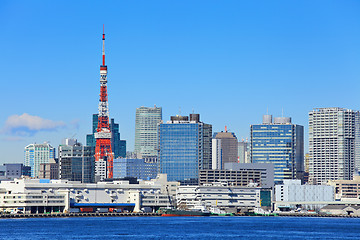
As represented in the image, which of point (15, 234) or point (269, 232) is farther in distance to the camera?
point (269, 232)

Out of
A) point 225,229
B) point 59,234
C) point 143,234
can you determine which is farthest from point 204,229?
point 59,234

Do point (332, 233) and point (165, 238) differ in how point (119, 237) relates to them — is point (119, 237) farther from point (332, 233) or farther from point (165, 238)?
point (332, 233)

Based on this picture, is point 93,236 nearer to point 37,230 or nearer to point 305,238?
point 37,230

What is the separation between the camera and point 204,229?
18562 centimetres

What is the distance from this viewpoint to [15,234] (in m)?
164

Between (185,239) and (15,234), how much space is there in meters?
32.9

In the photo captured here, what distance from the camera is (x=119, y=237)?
15838 centimetres

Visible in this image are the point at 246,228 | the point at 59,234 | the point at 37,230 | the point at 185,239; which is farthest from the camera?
the point at 246,228

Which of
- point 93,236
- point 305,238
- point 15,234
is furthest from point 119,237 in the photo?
point 305,238

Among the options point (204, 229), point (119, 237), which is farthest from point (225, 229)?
point (119, 237)

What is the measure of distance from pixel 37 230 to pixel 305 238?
54137 mm

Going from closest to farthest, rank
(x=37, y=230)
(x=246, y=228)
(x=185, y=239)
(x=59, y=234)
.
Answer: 1. (x=185, y=239)
2. (x=59, y=234)
3. (x=37, y=230)
4. (x=246, y=228)

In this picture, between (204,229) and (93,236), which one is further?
(204,229)

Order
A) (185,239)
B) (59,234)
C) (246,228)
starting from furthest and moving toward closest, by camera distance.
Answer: (246,228), (59,234), (185,239)
